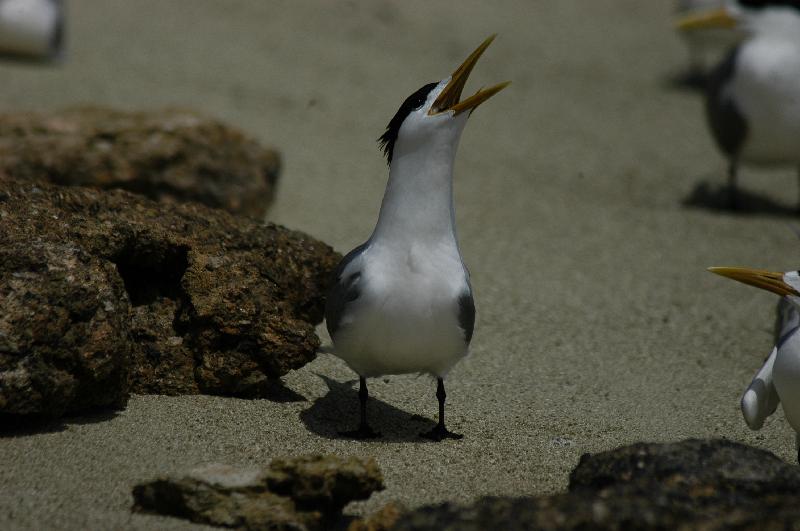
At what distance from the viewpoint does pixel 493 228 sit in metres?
6.30

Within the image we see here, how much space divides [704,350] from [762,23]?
3.17 m

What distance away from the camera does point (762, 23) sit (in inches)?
277

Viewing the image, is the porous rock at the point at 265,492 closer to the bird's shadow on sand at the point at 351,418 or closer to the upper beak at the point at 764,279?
the bird's shadow on sand at the point at 351,418

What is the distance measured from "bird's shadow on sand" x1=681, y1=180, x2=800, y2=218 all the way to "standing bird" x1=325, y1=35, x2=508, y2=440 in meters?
4.18

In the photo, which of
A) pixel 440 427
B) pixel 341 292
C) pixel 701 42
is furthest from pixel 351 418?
pixel 701 42

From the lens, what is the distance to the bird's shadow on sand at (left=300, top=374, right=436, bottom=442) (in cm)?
357

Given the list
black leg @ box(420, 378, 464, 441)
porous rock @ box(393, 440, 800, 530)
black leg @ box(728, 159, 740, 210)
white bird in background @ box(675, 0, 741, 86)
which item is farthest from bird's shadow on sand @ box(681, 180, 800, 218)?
porous rock @ box(393, 440, 800, 530)

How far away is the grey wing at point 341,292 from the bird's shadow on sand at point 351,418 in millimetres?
361

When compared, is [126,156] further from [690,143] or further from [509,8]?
[509,8]

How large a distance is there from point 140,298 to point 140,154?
6.18 ft

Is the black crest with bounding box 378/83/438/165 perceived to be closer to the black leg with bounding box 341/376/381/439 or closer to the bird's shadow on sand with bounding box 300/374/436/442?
the black leg with bounding box 341/376/381/439

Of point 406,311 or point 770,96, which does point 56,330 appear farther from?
point 770,96

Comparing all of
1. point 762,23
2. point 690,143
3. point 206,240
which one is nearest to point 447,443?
point 206,240

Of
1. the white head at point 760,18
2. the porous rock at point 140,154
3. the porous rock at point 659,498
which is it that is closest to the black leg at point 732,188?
the white head at point 760,18
